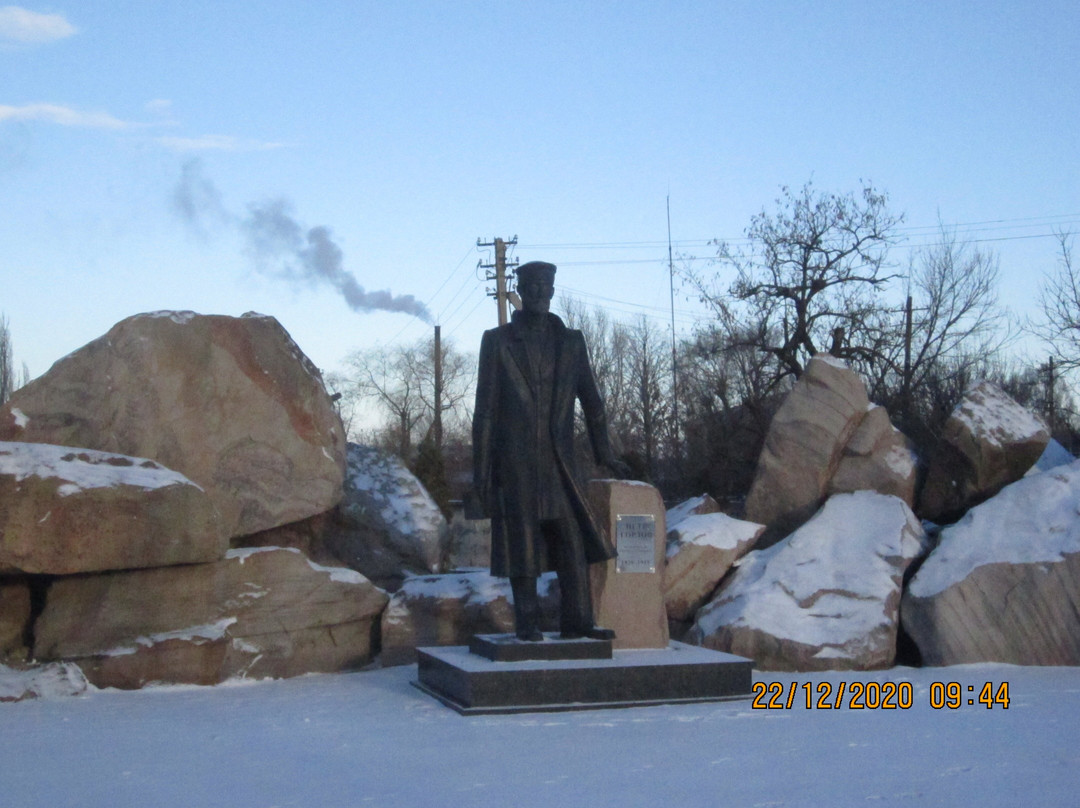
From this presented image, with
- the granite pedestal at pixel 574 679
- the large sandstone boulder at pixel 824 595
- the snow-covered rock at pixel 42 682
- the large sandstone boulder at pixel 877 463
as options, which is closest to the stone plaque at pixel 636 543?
the granite pedestal at pixel 574 679

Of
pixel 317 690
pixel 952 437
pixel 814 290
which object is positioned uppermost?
pixel 814 290

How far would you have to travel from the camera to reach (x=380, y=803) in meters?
4.04

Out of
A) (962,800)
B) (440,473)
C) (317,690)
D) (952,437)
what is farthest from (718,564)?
(440,473)

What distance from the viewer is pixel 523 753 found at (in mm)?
4922

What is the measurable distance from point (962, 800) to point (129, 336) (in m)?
6.74

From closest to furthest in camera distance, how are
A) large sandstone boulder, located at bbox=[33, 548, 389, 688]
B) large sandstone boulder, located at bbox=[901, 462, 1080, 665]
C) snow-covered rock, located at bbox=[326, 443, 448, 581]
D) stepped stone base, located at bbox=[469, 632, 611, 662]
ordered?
stepped stone base, located at bbox=[469, 632, 611, 662] → large sandstone boulder, located at bbox=[33, 548, 389, 688] → large sandstone boulder, located at bbox=[901, 462, 1080, 665] → snow-covered rock, located at bbox=[326, 443, 448, 581]

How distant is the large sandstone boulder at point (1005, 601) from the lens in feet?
24.7

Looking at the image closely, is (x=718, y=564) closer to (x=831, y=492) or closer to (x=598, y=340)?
(x=831, y=492)

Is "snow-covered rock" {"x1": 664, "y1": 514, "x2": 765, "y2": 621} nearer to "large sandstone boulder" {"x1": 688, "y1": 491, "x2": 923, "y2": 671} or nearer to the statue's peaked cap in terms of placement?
"large sandstone boulder" {"x1": 688, "y1": 491, "x2": 923, "y2": 671}

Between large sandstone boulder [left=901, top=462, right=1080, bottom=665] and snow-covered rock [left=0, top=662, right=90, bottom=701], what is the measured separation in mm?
5751

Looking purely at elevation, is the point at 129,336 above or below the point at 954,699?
above

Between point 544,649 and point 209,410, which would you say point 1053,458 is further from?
point 209,410

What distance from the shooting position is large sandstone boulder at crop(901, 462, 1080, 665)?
296 inches

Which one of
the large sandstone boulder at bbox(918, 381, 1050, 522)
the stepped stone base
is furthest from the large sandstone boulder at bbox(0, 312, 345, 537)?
the large sandstone boulder at bbox(918, 381, 1050, 522)
